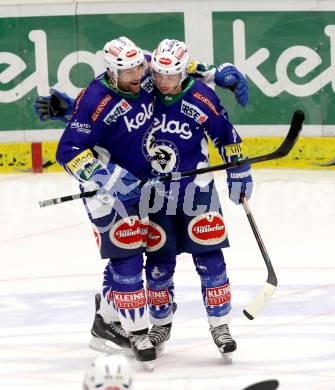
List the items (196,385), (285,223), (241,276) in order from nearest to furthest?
(196,385), (241,276), (285,223)

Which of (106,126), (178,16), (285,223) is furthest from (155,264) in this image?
(178,16)

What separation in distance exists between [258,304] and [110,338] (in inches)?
27.7

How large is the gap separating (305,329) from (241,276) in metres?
1.29

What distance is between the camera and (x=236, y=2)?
1123cm

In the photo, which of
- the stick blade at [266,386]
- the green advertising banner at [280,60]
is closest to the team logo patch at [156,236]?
the stick blade at [266,386]

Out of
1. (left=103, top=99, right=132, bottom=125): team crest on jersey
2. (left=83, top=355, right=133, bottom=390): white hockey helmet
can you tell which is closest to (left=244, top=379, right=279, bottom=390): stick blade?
(left=83, top=355, right=133, bottom=390): white hockey helmet

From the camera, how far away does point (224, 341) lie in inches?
249

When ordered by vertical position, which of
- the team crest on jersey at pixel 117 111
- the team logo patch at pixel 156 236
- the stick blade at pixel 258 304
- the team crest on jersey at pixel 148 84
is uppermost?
the team crest on jersey at pixel 148 84

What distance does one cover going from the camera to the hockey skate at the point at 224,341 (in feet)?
20.7

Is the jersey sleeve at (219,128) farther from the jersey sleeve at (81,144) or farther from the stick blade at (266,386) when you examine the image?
the stick blade at (266,386)

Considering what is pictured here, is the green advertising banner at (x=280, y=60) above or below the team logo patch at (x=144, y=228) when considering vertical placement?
below

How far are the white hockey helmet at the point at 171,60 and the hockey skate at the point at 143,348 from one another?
3.61ft

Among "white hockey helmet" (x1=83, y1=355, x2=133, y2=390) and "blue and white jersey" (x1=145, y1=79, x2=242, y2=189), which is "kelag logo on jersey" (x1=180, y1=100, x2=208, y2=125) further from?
"white hockey helmet" (x1=83, y1=355, x2=133, y2=390)

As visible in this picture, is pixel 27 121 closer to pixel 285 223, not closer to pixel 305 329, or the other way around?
pixel 285 223
